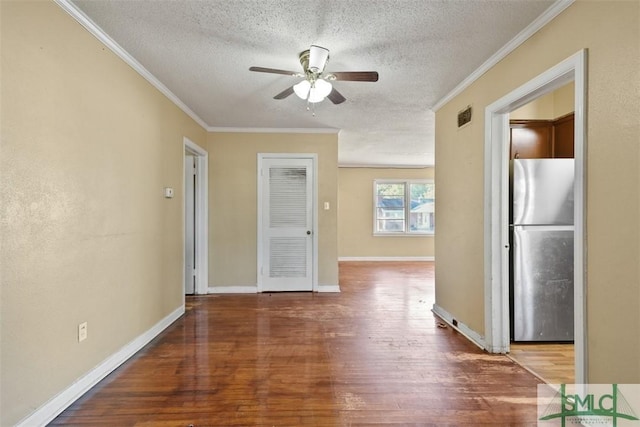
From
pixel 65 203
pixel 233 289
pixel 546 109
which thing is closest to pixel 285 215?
pixel 233 289

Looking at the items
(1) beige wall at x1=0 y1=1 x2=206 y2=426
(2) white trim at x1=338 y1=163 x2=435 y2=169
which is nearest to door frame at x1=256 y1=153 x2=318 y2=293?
(1) beige wall at x1=0 y1=1 x2=206 y2=426

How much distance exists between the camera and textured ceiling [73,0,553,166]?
1.95 meters

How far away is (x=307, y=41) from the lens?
90.9 inches

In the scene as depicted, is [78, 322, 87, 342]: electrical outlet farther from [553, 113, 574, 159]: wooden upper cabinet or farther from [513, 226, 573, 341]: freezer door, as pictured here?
[553, 113, 574, 159]: wooden upper cabinet

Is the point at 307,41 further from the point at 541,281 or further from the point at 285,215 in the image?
the point at 285,215

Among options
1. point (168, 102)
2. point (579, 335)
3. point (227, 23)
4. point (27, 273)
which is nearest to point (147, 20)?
point (227, 23)

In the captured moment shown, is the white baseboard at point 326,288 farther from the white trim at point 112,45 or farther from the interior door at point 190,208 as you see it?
the white trim at point 112,45

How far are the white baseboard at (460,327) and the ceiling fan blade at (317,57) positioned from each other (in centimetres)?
257

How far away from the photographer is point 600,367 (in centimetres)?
166

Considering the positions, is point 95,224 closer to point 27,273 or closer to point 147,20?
point 27,273

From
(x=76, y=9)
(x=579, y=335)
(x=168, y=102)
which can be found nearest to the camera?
(x=579, y=335)

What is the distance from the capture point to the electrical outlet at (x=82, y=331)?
203 cm

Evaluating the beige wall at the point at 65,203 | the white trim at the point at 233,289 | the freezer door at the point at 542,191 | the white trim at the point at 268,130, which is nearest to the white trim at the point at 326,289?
the white trim at the point at 233,289

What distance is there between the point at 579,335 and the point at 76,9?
3.44 m
